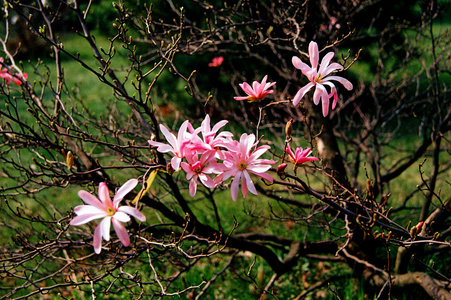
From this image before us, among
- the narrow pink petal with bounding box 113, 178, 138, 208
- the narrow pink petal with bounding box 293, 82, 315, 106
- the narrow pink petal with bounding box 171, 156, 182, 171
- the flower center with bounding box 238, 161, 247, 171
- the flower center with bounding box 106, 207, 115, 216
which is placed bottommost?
the flower center with bounding box 106, 207, 115, 216

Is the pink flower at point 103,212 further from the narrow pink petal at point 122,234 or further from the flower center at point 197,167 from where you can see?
the flower center at point 197,167

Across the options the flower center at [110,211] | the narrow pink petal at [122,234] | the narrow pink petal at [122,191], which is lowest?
the narrow pink petal at [122,234]

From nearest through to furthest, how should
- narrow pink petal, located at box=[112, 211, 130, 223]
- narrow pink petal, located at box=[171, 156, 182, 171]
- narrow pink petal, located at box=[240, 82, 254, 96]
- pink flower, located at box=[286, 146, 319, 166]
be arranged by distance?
narrow pink petal, located at box=[112, 211, 130, 223]
narrow pink petal, located at box=[171, 156, 182, 171]
pink flower, located at box=[286, 146, 319, 166]
narrow pink petal, located at box=[240, 82, 254, 96]

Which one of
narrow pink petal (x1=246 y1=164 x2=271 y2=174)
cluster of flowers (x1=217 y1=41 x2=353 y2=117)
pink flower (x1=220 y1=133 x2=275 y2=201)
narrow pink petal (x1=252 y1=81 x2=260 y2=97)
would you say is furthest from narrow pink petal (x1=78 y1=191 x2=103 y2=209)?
narrow pink petal (x1=252 y1=81 x2=260 y2=97)

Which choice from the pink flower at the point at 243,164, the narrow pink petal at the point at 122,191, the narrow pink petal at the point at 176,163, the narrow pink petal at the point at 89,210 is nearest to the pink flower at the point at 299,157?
the pink flower at the point at 243,164

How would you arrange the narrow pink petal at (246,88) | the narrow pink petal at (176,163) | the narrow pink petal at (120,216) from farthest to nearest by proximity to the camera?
the narrow pink petal at (246,88) < the narrow pink petal at (176,163) < the narrow pink petal at (120,216)

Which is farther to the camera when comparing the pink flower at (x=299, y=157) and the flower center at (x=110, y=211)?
the pink flower at (x=299, y=157)

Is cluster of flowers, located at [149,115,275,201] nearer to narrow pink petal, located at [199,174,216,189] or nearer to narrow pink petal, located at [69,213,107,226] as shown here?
narrow pink petal, located at [199,174,216,189]

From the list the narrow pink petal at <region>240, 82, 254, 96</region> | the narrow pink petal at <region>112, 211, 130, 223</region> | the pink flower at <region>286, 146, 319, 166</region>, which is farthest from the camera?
the narrow pink petal at <region>240, 82, 254, 96</region>

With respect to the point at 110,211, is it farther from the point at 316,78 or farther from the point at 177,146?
the point at 316,78

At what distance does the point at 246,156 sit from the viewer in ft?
4.26

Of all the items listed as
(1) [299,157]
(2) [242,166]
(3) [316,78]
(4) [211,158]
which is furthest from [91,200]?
(3) [316,78]

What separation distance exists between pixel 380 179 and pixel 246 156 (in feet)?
5.70

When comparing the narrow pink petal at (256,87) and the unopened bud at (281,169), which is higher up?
the narrow pink petal at (256,87)
